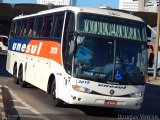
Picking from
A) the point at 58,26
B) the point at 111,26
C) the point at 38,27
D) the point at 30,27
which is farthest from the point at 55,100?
the point at 30,27

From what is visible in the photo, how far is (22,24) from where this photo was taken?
22.5m

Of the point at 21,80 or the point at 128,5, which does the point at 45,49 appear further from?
the point at 128,5

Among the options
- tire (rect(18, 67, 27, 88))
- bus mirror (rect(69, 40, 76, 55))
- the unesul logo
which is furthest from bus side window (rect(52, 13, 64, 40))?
tire (rect(18, 67, 27, 88))

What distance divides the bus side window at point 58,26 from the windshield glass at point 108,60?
1892 mm

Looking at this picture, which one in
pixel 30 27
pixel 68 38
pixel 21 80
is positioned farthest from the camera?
pixel 21 80

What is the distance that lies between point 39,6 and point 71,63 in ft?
174

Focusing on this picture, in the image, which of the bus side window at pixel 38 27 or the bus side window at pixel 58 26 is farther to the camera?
the bus side window at pixel 38 27

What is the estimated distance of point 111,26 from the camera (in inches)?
550

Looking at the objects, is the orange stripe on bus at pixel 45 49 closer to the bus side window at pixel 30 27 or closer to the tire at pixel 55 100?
the bus side window at pixel 30 27

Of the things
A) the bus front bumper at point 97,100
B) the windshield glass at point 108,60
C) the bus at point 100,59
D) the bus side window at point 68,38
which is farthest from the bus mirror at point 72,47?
the bus front bumper at point 97,100

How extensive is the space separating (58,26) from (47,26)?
5.93 feet

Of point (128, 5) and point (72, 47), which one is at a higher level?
point (72, 47)

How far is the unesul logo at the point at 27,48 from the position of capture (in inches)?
722

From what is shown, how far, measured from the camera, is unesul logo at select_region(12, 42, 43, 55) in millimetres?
18328
